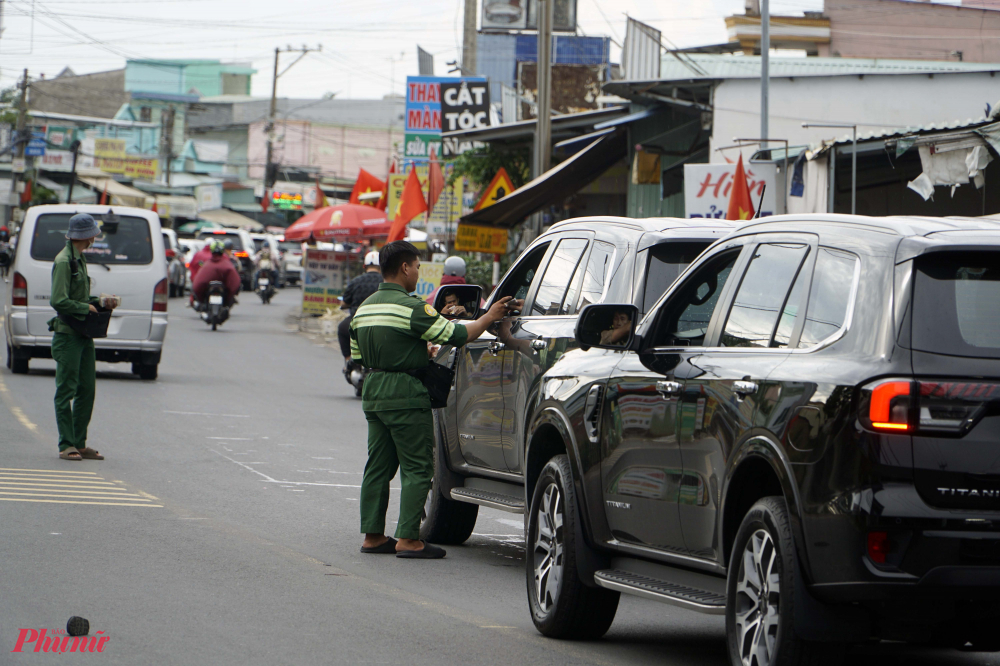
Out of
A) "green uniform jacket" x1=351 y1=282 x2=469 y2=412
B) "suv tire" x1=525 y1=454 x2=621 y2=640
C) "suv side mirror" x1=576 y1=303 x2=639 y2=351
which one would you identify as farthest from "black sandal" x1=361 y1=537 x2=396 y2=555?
"suv side mirror" x1=576 y1=303 x2=639 y2=351

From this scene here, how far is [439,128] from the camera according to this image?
2914cm

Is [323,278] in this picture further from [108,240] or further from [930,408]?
[930,408]

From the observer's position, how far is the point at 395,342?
27.8ft

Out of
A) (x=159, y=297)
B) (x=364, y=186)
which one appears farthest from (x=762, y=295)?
(x=364, y=186)

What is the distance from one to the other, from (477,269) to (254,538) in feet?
66.5

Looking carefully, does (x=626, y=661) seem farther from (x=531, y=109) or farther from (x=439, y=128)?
(x=531, y=109)

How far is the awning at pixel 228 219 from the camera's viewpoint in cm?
8404

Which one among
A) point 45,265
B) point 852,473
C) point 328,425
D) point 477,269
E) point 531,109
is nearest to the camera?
point 852,473

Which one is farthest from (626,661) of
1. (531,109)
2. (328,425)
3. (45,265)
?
(531,109)

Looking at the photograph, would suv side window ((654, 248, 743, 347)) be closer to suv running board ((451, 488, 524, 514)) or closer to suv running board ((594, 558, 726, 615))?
suv running board ((594, 558, 726, 615))

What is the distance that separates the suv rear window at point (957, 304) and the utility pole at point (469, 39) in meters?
26.5

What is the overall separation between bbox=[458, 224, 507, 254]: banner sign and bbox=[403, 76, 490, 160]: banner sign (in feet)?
20.6

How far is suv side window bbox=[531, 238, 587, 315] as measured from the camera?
8.07 metres

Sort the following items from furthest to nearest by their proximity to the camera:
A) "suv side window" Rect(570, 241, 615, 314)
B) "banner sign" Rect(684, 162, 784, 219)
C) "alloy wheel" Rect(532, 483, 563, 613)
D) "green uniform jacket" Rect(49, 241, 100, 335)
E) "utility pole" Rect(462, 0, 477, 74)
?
"utility pole" Rect(462, 0, 477, 74) < "banner sign" Rect(684, 162, 784, 219) < "green uniform jacket" Rect(49, 241, 100, 335) < "suv side window" Rect(570, 241, 615, 314) < "alloy wheel" Rect(532, 483, 563, 613)
